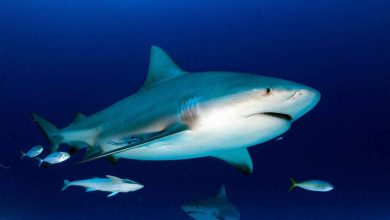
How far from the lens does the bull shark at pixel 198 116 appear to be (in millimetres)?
3072

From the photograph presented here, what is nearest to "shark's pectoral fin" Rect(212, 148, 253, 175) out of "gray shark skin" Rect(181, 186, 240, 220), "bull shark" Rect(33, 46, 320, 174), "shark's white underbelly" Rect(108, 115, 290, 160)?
"bull shark" Rect(33, 46, 320, 174)

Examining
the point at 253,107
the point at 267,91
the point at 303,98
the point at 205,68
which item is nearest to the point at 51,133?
the point at 253,107

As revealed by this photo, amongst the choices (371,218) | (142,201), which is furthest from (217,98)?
(142,201)

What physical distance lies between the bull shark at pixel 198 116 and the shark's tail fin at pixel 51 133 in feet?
1.23

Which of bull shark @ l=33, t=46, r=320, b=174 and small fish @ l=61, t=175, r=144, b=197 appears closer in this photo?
bull shark @ l=33, t=46, r=320, b=174

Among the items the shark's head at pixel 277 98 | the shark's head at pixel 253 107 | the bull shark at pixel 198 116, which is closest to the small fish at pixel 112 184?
the bull shark at pixel 198 116

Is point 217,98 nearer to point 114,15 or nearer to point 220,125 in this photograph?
point 220,125

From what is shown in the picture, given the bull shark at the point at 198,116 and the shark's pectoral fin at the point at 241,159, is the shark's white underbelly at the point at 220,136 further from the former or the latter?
the shark's pectoral fin at the point at 241,159

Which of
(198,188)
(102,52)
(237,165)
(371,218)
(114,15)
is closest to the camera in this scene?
(237,165)

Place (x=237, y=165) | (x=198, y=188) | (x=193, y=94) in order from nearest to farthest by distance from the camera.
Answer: (x=193, y=94), (x=237, y=165), (x=198, y=188)

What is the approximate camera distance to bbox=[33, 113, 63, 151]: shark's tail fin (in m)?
5.42

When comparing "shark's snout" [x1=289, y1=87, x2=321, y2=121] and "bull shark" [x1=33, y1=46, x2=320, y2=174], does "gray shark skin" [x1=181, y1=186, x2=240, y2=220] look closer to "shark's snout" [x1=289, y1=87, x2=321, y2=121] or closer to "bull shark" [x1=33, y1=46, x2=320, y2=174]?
"bull shark" [x1=33, y1=46, x2=320, y2=174]

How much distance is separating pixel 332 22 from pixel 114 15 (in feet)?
54.4

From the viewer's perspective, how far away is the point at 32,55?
88.8ft
